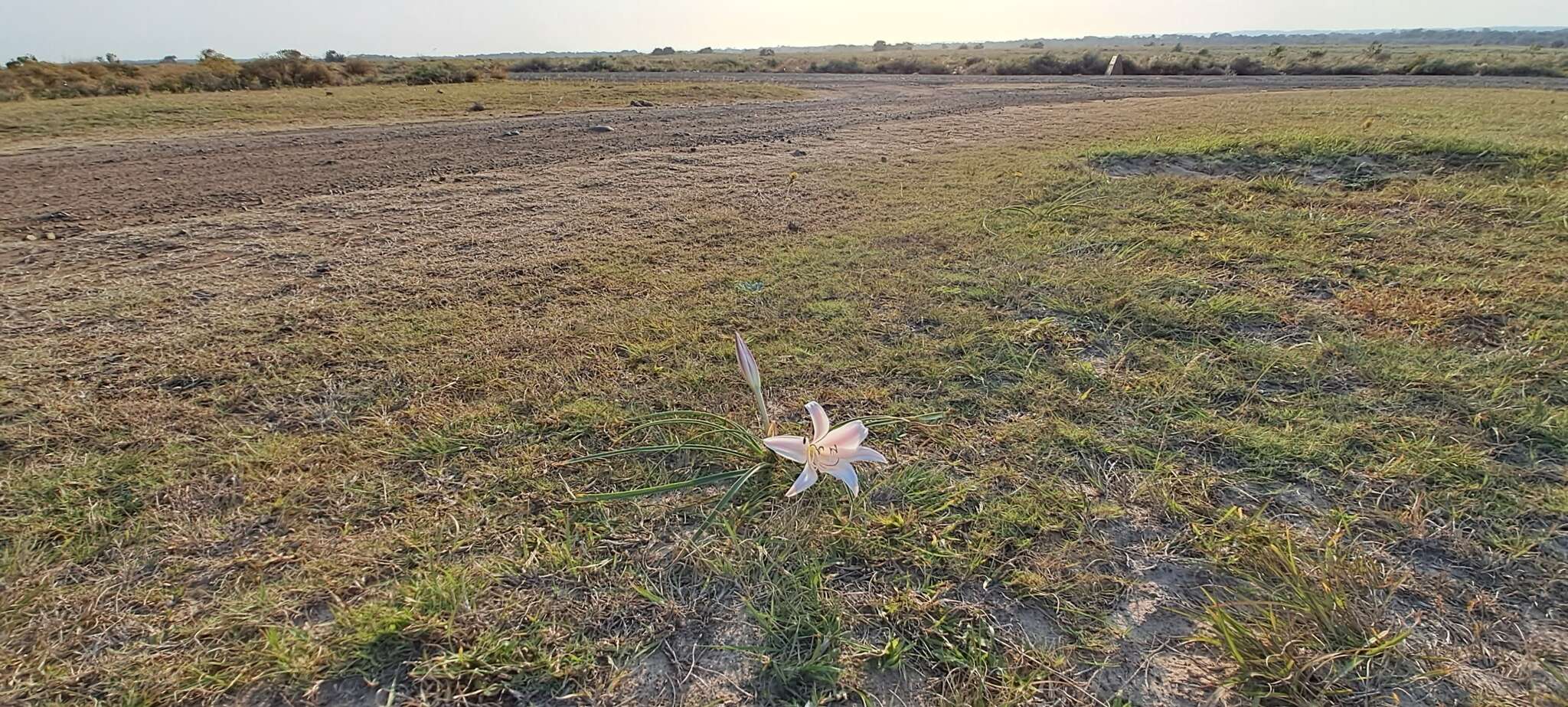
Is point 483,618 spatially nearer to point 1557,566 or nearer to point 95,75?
point 1557,566

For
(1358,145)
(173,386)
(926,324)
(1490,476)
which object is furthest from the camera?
(1358,145)

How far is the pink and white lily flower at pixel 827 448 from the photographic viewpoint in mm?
1492

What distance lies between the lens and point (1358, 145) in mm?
4754

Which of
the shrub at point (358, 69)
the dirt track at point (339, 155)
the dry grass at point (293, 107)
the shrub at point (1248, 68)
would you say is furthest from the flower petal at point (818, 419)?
the shrub at point (1248, 68)

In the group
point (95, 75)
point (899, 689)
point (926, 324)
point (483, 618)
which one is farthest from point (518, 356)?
point (95, 75)

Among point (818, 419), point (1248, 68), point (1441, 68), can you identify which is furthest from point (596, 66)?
point (818, 419)

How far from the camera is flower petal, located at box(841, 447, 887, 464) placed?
4.88 feet

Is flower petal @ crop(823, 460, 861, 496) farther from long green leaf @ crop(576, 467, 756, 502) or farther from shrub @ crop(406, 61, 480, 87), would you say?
shrub @ crop(406, 61, 480, 87)

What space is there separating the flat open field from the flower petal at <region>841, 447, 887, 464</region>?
144mm

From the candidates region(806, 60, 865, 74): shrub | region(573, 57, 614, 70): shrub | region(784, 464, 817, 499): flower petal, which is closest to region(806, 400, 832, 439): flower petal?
region(784, 464, 817, 499): flower petal

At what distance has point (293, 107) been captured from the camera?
32.0 ft

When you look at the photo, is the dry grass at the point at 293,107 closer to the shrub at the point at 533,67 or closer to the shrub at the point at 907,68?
the shrub at the point at 907,68

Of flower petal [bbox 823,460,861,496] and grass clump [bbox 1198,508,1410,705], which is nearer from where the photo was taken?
grass clump [bbox 1198,508,1410,705]

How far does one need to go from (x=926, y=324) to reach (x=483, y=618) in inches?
71.9
